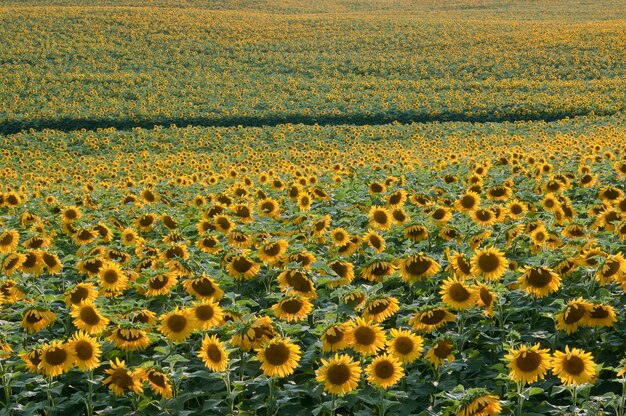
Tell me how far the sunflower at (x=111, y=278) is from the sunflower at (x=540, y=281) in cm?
341

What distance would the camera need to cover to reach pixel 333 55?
1871 inches

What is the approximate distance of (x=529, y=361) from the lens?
3896mm

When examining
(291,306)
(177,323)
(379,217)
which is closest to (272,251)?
(291,306)

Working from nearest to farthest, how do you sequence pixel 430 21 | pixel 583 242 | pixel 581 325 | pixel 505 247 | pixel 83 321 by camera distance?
1. pixel 581 325
2. pixel 83 321
3. pixel 583 242
4. pixel 505 247
5. pixel 430 21

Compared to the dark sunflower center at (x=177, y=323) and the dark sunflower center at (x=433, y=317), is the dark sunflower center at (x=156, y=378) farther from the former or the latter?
the dark sunflower center at (x=433, y=317)

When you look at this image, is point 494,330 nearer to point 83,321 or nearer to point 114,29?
point 83,321

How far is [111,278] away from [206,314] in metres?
1.38

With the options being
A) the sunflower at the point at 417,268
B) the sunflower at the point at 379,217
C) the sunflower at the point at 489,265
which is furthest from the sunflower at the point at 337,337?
the sunflower at the point at 379,217

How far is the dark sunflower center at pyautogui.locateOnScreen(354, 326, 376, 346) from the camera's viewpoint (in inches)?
171

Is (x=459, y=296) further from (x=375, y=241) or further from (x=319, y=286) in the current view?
(x=375, y=241)

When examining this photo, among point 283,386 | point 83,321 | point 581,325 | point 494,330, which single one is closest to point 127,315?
point 83,321

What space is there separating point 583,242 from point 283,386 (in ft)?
9.80

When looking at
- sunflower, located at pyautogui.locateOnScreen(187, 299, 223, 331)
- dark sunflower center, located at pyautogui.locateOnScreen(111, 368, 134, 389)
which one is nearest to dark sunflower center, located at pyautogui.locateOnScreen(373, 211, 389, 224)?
sunflower, located at pyautogui.locateOnScreen(187, 299, 223, 331)

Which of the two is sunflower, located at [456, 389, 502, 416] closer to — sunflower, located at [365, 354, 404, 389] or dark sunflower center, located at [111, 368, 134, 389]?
sunflower, located at [365, 354, 404, 389]
